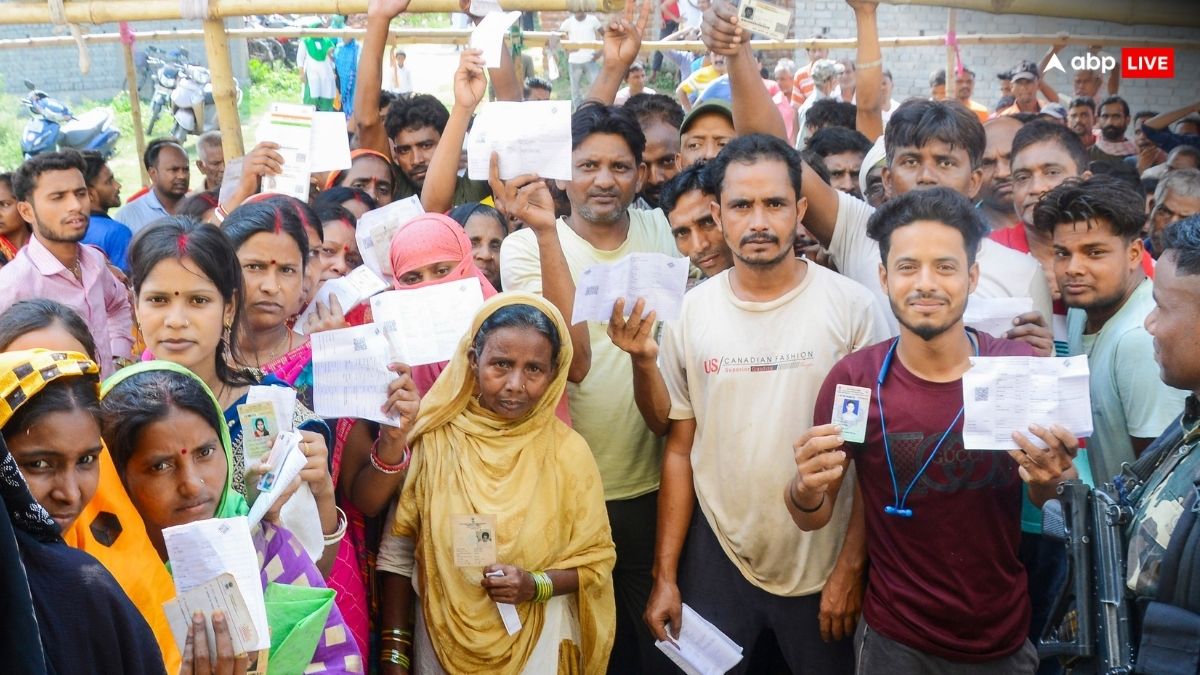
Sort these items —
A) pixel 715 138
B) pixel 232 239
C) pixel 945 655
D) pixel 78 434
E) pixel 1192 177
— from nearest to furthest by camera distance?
pixel 78 434 < pixel 945 655 < pixel 232 239 < pixel 715 138 < pixel 1192 177

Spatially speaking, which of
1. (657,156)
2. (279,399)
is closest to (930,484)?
(279,399)

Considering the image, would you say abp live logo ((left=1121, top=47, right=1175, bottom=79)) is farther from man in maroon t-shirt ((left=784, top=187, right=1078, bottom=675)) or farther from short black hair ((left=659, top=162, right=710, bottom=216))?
man in maroon t-shirt ((left=784, top=187, right=1078, bottom=675))

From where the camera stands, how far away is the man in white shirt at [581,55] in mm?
11656

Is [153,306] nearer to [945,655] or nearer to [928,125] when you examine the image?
[945,655]

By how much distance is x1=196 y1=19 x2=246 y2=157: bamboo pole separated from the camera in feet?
18.0

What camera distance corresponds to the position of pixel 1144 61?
41.2 ft

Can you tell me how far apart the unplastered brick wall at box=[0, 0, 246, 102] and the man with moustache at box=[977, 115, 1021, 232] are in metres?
13.4

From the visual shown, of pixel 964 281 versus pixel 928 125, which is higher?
pixel 928 125

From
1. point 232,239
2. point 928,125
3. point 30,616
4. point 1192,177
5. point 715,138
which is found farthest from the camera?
point 1192,177

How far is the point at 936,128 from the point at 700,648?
2.07 metres

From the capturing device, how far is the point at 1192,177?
16.8ft

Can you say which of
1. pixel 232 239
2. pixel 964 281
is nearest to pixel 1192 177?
pixel 964 281

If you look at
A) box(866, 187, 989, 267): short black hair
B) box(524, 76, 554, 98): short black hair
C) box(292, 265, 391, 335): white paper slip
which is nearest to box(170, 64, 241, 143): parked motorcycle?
box(524, 76, 554, 98): short black hair

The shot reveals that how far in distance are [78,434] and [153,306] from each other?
1192 mm
